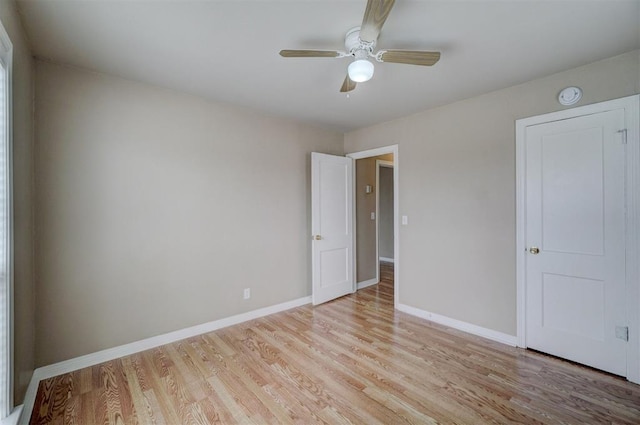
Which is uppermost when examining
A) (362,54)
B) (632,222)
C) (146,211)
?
(362,54)

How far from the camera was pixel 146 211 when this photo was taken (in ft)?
8.80

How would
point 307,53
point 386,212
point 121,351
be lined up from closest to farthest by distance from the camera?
1. point 307,53
2. point 121,351
3. point 386,212

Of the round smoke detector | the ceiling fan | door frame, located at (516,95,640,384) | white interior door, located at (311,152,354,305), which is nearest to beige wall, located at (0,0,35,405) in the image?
the ceiling fan

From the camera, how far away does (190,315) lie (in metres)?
2.95

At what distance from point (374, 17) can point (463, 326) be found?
3062 millimetres

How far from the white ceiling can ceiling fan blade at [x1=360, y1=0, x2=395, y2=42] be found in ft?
0.64

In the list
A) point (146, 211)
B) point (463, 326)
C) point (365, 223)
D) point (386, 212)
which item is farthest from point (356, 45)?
point (386, 212)

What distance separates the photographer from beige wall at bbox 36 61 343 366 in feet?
7.47

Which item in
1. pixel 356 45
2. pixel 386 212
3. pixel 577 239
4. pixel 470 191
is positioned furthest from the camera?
pixel 386 212

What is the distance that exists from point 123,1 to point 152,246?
76.5 inches

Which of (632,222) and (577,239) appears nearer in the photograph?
(632,222)

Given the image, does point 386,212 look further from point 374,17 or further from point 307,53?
point 374,17

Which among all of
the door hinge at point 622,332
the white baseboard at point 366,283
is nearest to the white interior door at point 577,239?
the door hinge at point 622,332

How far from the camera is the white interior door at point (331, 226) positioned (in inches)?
151
